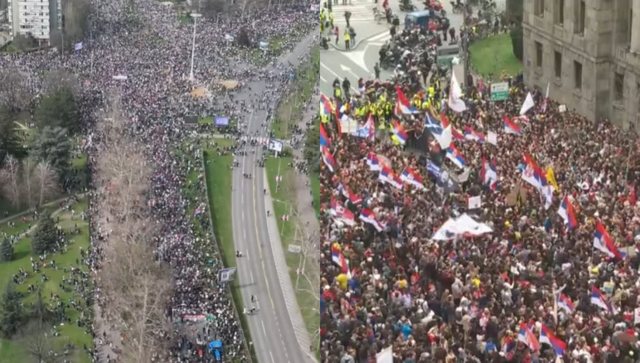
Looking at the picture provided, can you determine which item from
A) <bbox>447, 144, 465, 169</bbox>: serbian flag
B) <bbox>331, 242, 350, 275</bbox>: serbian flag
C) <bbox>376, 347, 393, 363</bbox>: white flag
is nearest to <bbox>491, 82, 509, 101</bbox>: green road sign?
<bbox>447, 144, 465, 169</bbox>: serbian flag

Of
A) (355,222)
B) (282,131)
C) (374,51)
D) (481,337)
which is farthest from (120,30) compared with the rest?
(481,337)

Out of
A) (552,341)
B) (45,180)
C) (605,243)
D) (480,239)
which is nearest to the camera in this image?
(552,341)

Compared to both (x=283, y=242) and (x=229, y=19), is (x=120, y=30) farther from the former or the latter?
(x=283, y=242)

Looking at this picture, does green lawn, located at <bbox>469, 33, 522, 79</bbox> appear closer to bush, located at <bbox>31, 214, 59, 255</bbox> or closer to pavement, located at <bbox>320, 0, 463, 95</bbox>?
pavement, located at <bbox>320, 0, 463, 95</bbox>

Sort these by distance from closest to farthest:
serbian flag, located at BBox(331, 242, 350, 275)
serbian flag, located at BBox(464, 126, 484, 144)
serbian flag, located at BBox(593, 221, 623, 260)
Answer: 1. serbian flag, located at BBox(331, 242, 350, 275)
2. serbian flag, located at BBox(593, 221, 623, 260)
3. serbian flag, located at BBox(464, 126, 484, 144)

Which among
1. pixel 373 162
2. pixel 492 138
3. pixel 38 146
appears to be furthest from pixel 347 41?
pixel 373 162

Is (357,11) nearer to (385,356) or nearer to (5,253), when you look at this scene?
(5,253)
